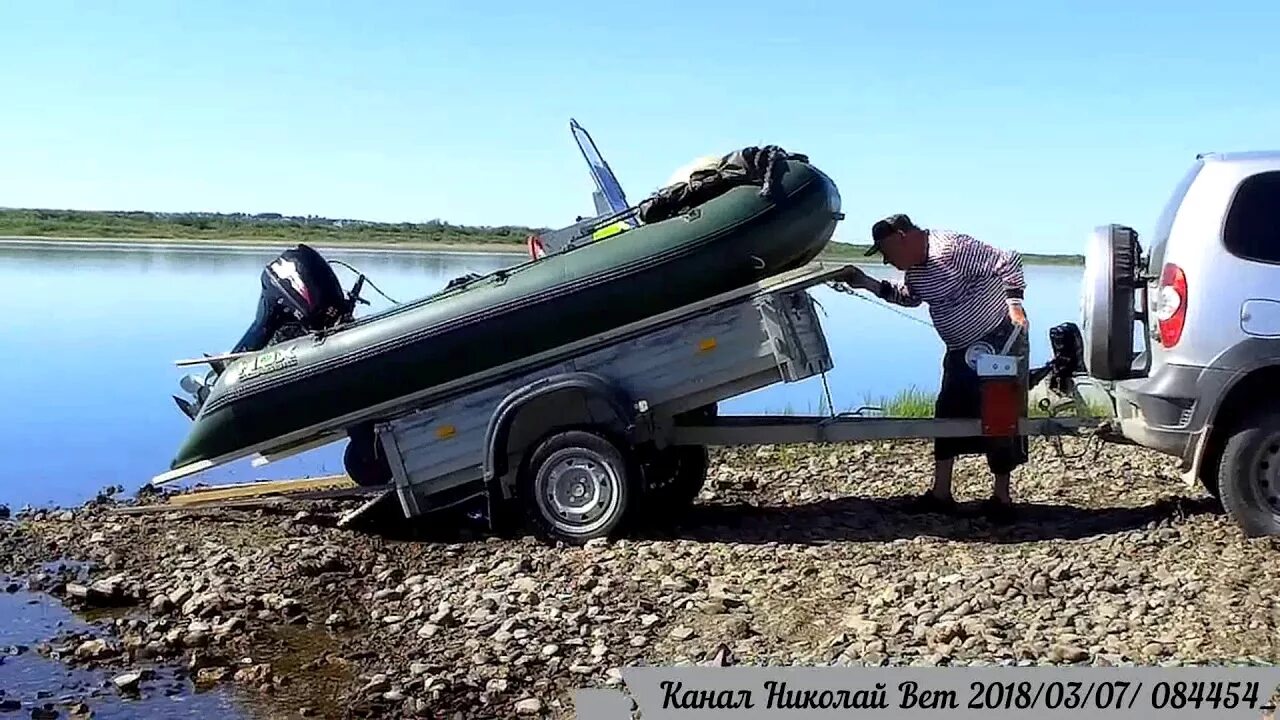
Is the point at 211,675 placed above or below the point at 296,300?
below

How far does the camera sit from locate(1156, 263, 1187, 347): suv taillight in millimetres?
7039

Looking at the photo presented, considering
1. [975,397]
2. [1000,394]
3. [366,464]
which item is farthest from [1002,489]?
[366,464]

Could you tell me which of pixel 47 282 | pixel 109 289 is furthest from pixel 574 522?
pixel 47 282

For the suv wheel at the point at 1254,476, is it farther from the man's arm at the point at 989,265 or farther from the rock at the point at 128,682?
the rock at the point at 128,682

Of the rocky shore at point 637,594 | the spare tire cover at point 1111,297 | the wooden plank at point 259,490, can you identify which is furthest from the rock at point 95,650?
the spare tire cover at point 1111,297

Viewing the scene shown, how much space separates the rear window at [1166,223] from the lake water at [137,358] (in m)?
1.93

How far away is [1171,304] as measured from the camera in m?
7.09

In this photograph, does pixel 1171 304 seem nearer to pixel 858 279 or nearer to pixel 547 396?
pixel 858 279

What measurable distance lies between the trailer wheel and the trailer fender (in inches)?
5.5

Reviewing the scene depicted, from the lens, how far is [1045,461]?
10.8 m

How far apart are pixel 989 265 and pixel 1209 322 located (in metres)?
1.59

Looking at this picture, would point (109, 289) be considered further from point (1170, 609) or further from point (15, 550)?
point (1170, 609)

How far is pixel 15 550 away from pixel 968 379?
6.55m

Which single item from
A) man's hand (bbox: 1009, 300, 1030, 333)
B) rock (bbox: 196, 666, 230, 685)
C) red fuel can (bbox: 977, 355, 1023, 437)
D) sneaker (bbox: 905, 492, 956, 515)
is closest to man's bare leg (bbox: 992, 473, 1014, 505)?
sneaker (bbox: 905, 492, 956, 515)
